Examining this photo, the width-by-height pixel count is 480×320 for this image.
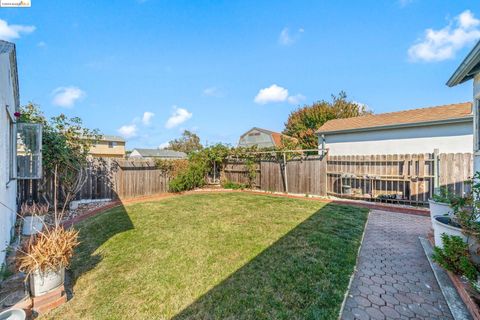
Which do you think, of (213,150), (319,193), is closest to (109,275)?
(319,193)

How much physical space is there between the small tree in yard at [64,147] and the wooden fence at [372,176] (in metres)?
7.52

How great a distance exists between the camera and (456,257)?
9.71 ft

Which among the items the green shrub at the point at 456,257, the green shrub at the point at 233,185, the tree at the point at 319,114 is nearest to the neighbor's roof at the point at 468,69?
the green shrub at the point at 456,257

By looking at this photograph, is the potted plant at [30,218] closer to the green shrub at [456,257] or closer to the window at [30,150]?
the window at [30,150]

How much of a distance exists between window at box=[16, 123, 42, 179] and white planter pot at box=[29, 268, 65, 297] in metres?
3.82

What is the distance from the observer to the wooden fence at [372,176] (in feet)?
24.6

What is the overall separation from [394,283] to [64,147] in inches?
380

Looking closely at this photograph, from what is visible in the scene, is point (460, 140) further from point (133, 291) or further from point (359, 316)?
point (133, 291)

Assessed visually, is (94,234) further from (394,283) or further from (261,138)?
(261,138)

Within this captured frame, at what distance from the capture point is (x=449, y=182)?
751 centimetres

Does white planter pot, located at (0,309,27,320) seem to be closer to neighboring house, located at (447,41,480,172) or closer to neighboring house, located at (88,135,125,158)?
neighboring house, located at (447,41,480,172)

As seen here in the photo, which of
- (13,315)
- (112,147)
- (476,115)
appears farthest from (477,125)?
(112,147)

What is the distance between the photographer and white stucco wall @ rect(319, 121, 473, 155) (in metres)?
9.45

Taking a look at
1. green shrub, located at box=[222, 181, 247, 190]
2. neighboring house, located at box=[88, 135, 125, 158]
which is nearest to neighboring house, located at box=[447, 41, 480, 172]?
green shrub, located at box=[222, 181, 247, 190]
